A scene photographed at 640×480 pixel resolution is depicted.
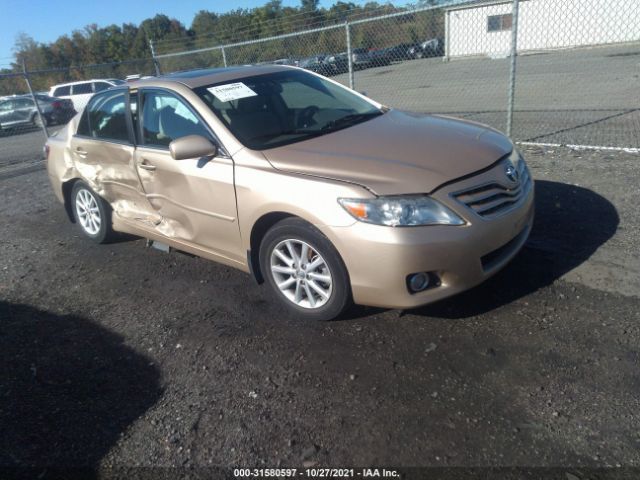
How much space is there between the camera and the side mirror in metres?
3.52

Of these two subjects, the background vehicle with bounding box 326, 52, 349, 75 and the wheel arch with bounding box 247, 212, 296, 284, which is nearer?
the wheel arch with bounding box 247, 212, 296, 284

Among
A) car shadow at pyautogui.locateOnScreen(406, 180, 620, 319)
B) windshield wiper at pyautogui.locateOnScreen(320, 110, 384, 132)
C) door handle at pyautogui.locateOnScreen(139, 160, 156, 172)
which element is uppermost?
windshield wiper at pyautogui.locateOnScreen(320, 110, 384, 132)

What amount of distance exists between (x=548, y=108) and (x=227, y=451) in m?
10.9

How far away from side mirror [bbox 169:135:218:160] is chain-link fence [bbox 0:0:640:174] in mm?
4596

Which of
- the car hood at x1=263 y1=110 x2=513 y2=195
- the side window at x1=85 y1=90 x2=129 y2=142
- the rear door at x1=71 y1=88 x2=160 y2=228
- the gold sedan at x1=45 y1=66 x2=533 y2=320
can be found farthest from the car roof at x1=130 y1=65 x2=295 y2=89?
the car hood at x1=263 y1=110 x2=513 y2=195

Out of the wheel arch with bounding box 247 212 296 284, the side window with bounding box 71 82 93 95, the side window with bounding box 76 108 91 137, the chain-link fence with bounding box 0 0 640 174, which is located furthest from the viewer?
the side window with bounding box 71 82 93 95

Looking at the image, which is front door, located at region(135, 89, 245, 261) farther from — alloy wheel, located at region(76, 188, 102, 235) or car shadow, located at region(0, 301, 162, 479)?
alloy wheel, located at region(76, 188, 102, 235)

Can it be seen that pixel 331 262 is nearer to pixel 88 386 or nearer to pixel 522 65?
pixel 88 386

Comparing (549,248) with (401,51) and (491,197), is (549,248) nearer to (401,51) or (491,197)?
(491,197)

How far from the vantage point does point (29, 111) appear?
20.8 metres

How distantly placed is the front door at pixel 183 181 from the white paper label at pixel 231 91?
0.25 metres

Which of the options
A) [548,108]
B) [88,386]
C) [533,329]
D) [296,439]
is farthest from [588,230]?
[548,108]

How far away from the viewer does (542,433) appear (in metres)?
2.39

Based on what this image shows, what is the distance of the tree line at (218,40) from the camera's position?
39.4 feet
